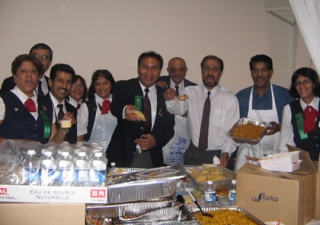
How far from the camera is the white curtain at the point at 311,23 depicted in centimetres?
148

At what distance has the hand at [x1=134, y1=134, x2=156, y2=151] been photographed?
291cm

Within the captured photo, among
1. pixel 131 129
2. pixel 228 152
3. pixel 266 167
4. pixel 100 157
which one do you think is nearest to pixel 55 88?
pixel 131 129

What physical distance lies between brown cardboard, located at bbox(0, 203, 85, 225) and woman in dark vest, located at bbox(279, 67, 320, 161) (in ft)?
6.25

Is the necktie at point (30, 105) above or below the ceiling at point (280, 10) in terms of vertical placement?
below

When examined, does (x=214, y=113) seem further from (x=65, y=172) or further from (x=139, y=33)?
(x=139, y=33)

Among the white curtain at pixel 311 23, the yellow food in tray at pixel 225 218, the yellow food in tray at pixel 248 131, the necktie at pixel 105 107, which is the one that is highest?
the white curtain at pixel 311 23

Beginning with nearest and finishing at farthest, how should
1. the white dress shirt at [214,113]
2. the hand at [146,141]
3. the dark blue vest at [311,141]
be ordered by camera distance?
1. the dark blue vest at [311,141]
2. the hand at [146,141]
3. the white dress shirt at [214,113]

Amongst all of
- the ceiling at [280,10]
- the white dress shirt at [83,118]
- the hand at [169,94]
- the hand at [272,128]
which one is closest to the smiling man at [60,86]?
the white dress shirt at [83,118]

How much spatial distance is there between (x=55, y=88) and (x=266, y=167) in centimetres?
182

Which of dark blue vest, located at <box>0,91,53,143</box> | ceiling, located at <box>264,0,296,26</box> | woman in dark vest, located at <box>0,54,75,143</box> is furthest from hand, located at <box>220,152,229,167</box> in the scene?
ceiling, located at <box>264,0,296,26</box>

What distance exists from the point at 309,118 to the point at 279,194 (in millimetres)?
1045

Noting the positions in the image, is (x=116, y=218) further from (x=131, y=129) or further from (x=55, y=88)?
(x=55, y=88)

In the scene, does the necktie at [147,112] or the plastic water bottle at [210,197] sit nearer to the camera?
the plastic water bottle at [210,197]

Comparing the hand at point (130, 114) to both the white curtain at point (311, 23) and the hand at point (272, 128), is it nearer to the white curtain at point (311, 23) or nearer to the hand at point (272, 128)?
the hand at point (272, 128)
